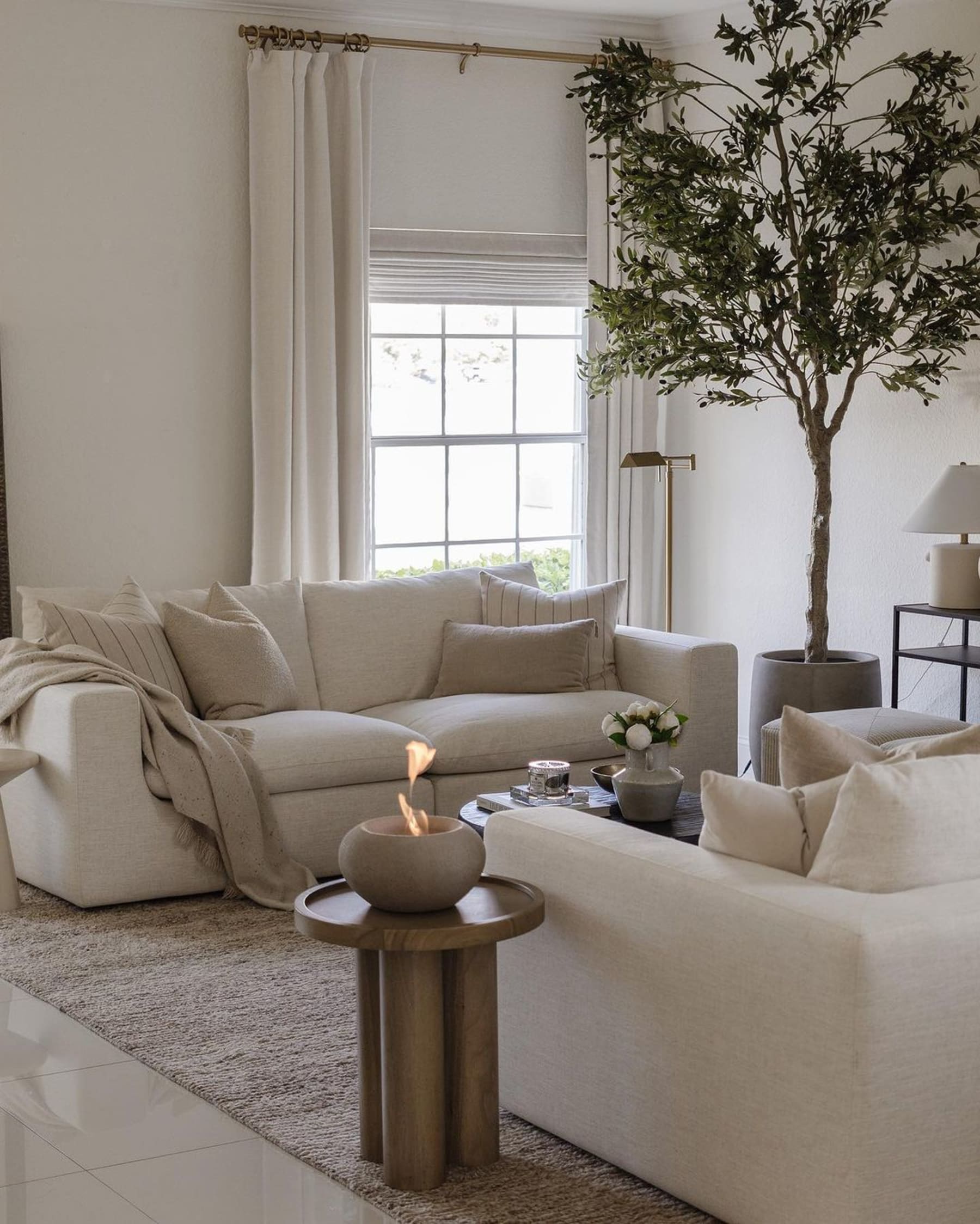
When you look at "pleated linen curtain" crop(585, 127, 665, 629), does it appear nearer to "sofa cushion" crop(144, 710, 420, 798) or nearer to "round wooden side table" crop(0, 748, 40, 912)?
"sofa cushion" crop(144, 710, 420, 798)

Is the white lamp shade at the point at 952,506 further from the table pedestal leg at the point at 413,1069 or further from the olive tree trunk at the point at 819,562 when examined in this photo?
the table pedestal leg at the point at 413,1069

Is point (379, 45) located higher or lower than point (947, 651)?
higher

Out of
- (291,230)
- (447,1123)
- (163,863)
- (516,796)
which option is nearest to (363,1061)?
(447,1123)

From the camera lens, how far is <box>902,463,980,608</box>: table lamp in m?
5.40

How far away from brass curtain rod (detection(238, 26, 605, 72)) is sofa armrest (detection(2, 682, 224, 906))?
287 cm

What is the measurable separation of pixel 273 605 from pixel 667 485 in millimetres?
1914

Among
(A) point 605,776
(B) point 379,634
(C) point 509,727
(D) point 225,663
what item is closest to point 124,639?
(D) point 225,663

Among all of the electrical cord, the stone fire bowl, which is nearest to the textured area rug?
the stone fire bowl

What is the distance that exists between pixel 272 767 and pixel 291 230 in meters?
2.40

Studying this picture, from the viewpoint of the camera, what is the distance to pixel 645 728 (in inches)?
160

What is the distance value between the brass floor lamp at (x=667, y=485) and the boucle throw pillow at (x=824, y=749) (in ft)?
11.5

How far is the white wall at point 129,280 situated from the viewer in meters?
5.89

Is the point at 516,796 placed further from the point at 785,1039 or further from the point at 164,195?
the point at 164,195

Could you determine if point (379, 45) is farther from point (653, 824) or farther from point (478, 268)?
point (653, 824)
